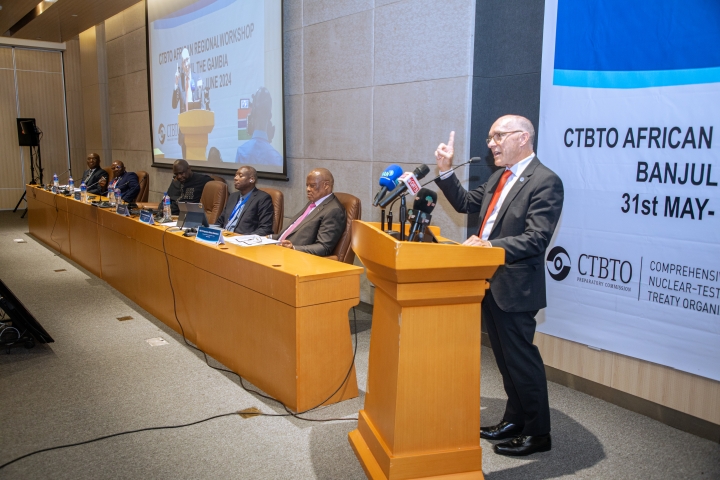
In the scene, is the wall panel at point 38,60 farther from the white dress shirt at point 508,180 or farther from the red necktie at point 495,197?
the red necktie at point 495,197

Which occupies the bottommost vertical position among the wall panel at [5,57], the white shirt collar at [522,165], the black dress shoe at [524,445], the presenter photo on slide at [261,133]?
the black dress shoe at [524,445]

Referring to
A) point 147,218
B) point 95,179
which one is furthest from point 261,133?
point 95,179

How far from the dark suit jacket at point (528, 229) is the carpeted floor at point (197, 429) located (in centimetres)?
69

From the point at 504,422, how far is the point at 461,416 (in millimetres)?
637

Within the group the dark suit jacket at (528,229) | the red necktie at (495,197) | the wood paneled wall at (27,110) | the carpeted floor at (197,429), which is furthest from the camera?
the wood paneled wall at (27,110)

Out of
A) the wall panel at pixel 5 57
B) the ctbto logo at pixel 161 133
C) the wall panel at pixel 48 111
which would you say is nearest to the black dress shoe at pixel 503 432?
the ctbto logo at pixel 161 133

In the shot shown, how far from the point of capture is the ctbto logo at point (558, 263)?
10.3 feet

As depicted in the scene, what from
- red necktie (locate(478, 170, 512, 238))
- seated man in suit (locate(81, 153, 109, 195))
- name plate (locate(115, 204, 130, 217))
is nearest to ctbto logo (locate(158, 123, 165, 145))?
seated man in suit (locate(81, 153, 109, 195))

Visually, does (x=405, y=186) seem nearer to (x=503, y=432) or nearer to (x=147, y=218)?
(x=503, y=432)

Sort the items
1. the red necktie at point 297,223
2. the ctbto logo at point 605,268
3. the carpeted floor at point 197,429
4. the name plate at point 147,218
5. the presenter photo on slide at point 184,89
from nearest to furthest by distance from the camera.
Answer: the carpeted floor at point 197,429, the ctbto logo at point 605,268, the red necktie at point 297,223, the name plate at point 147,218, the presenter photo on slide at point 184,89

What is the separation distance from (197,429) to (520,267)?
63.9 inches

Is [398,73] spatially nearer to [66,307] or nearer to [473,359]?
[473,359]

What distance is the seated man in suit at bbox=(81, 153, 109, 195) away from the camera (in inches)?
300

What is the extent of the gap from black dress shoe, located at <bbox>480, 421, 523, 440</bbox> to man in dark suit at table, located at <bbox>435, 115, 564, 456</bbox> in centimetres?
5
